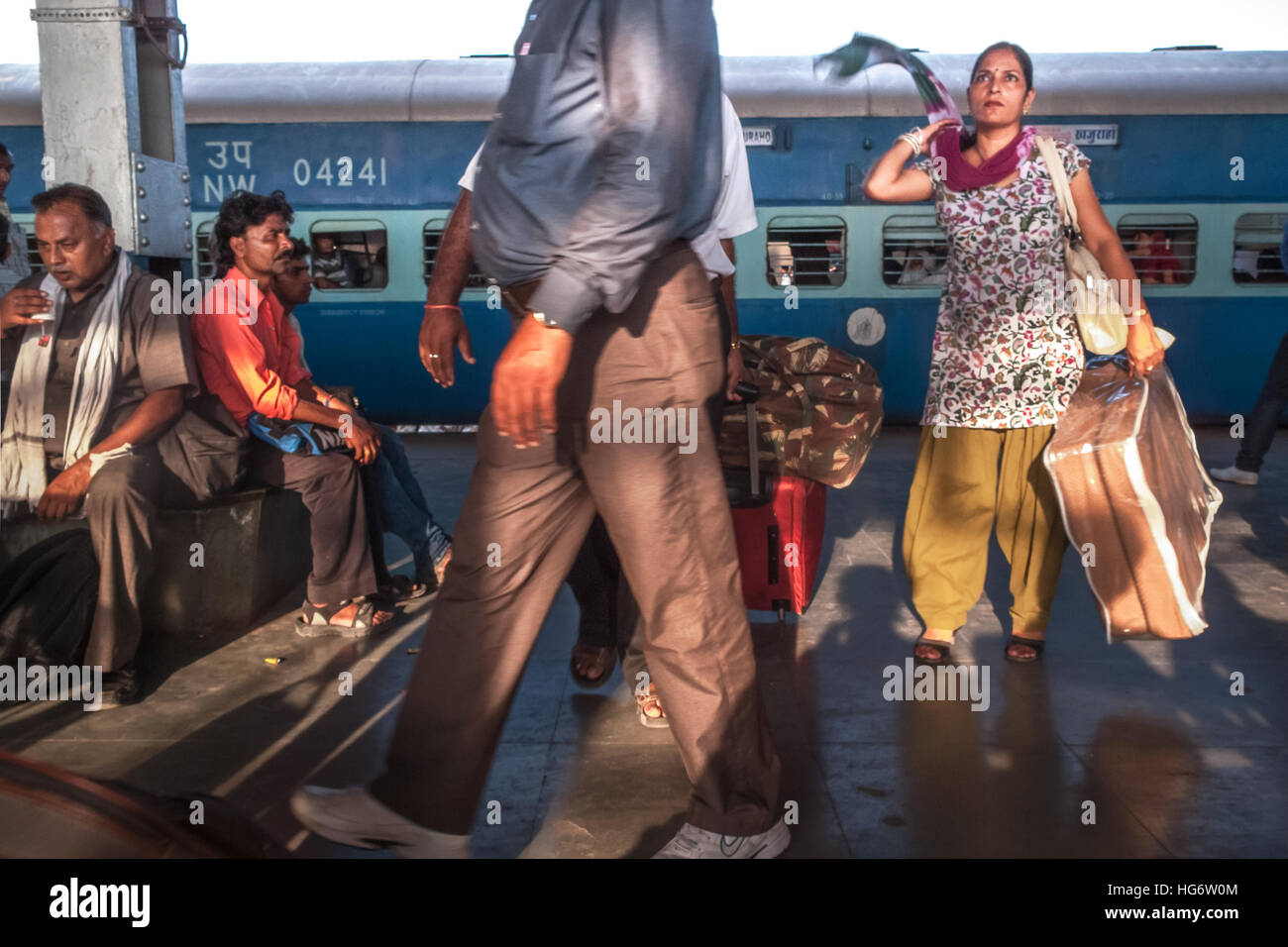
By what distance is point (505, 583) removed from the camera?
2.49 meters

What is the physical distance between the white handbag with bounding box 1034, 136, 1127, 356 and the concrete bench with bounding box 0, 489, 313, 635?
2.97 m

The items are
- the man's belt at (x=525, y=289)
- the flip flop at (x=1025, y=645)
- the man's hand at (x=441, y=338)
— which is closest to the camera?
the man's belt at (x=525, y=289)

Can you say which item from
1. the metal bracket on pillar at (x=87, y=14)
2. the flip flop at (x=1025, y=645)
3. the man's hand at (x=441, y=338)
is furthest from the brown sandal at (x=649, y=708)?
the metal bracket on pillar at (x=87, y=14)

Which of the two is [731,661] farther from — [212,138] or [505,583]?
[212,138]

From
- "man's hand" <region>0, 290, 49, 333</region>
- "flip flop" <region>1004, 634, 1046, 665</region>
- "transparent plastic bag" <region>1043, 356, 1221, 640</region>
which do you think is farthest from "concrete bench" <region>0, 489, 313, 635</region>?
"transparent plastic bag" <region>1043, 356, 1221, 640</region>

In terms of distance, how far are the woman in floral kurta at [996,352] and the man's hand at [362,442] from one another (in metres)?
2.06

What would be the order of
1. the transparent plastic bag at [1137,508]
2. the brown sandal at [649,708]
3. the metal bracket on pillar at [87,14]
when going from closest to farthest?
the brown sandal at [649,708] → the transparent plastic bag at [1137,508] → the metal bracket on pillar at [87,14]

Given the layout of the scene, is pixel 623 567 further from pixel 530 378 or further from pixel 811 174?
pixel 811 174

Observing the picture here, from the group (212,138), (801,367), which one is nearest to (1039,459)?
(801,367)

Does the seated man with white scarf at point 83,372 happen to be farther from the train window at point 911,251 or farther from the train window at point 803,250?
the train window at point 911,251

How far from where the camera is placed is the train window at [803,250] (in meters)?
10.3

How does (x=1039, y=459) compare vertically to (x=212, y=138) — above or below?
below
